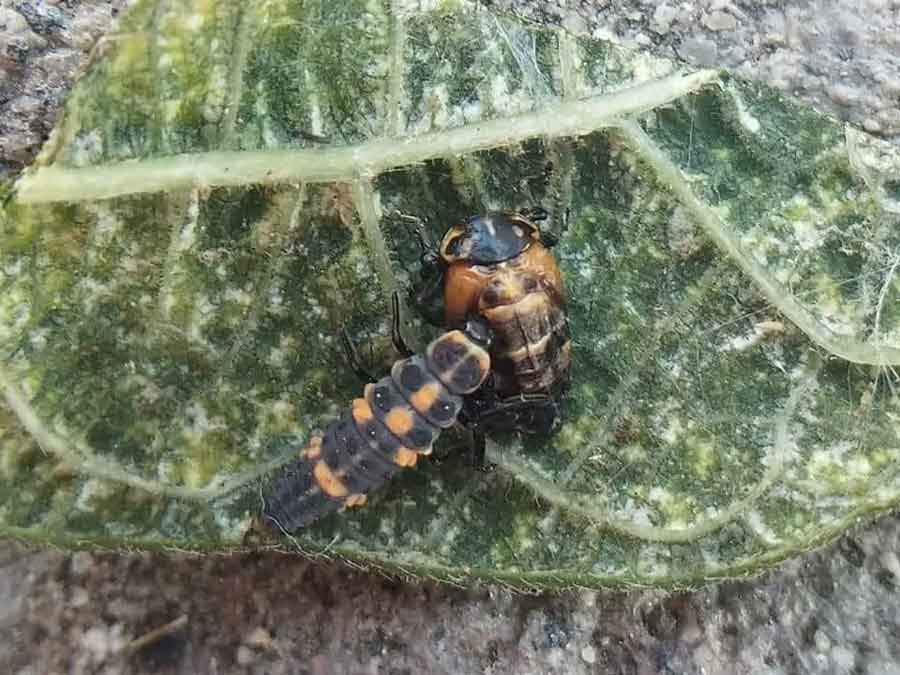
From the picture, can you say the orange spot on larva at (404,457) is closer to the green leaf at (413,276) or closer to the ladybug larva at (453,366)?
the ladybug larva at (453,366)

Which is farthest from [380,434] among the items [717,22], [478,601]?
[717,22]

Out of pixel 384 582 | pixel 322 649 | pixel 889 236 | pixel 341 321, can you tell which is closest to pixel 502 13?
pixel 341 321

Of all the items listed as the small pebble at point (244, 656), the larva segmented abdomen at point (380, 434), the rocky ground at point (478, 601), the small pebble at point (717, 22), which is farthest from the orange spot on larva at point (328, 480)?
the small pebble at point (717, 22)

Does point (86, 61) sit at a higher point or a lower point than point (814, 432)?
higher

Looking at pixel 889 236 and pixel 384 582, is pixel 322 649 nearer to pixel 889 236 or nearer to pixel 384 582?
pixel 384 582

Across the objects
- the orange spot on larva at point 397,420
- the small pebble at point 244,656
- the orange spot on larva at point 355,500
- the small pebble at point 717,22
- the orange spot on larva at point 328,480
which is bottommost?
the small pebble at point 244,656
